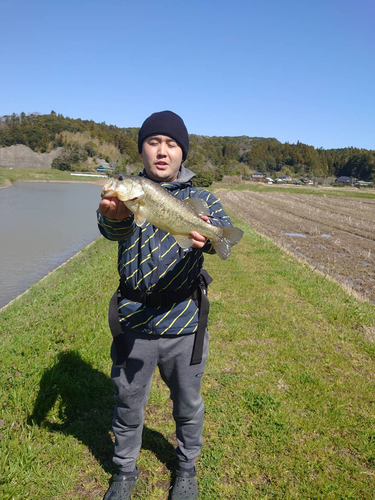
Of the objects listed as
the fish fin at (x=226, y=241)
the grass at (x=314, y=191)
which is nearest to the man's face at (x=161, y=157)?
the fish fin at (x=226, y=241)

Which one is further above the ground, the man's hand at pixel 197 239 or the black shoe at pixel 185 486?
the man's hand at pixel 197 239

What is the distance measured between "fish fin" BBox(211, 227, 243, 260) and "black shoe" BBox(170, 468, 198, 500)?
5.97ft

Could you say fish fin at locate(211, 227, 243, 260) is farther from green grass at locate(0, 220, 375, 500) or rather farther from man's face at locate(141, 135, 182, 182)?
green grass at locate(0, 220, 375, 500)

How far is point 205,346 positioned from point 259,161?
155472 mm

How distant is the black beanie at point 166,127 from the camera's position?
257cm

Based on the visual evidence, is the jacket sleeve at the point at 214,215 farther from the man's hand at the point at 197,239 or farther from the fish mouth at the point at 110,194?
the fish mouth at the point at 110,194

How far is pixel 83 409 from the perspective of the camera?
146 inches

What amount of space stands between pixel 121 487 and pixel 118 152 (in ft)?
467

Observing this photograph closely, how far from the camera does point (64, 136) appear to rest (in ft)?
444

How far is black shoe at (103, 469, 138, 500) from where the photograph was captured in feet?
8.66

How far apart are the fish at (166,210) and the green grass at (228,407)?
208cm

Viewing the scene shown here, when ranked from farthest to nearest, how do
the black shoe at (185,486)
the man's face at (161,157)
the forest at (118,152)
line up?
the forest at (118,152)
the black shoe at (185,486)
the man's face at (161,157)

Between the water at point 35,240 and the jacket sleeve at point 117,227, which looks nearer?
the jacket sleeve at point 117,227

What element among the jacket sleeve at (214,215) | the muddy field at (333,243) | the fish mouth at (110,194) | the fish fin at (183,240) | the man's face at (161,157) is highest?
the man's face at (161,157)
